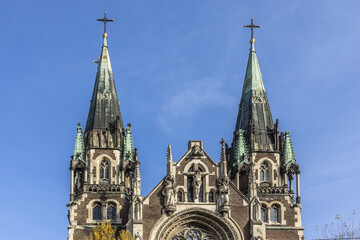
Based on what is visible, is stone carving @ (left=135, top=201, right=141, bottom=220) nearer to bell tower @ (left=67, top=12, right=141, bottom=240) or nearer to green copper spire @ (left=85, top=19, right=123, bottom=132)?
bell tower @ (left=67, top=12, right=141, bottom=240)

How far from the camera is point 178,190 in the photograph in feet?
209

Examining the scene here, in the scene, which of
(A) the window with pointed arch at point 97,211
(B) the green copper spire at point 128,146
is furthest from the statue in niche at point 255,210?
(A) the window with pointed arch at point 97,211

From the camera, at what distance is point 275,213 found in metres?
65.9

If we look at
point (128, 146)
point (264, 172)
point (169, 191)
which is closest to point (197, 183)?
point (169, 191)

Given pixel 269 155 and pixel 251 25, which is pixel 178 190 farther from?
pixel 251 25

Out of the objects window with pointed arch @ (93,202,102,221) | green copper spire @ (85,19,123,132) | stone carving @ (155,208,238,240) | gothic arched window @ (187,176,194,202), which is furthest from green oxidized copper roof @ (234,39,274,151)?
window with pointed arch @ (93,202,102,221)

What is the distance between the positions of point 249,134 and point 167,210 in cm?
1034

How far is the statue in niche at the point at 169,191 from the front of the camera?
6247cm

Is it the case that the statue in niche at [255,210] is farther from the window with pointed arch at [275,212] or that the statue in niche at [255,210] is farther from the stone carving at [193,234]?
the stone carving at [193,234]

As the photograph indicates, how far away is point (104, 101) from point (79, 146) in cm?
465

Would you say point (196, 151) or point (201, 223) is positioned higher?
point (196, 151)

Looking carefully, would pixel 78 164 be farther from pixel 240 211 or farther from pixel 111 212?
pixel 240 211

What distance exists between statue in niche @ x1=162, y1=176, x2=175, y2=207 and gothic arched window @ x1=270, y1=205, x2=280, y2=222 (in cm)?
787

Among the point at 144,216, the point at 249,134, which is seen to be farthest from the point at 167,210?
the point at 249,134
